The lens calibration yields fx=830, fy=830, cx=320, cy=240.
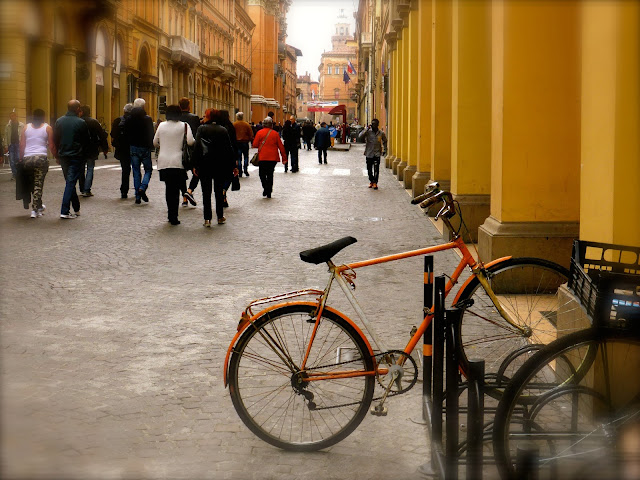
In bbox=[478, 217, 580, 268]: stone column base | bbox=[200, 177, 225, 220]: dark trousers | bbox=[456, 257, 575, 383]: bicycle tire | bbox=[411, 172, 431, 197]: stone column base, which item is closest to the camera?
bbox=[456, 257, 575, 383]: bicycle tire

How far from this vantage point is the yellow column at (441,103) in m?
14.1

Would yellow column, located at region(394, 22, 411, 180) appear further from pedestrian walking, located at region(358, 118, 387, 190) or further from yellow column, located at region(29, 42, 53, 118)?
yellow column, located at region(29, 42, 53, 118)

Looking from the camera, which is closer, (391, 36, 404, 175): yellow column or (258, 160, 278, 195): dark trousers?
(258, 160, 278, 195): dark trousers

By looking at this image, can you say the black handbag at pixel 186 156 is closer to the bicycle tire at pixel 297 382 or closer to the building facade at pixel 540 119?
the building facade at pixel 540 119

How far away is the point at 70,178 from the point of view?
13211 millimetres

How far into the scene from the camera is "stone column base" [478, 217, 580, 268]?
25.9ft

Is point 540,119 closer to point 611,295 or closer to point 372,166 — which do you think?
point 611,295

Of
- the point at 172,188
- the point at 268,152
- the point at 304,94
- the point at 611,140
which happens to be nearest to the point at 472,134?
the point at 172,188

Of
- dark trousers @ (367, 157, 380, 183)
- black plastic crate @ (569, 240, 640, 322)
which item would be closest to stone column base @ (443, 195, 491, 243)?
black plastic crate @ (569, 240, 640, 322)

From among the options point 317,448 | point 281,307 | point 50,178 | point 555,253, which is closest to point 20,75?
point 281,307

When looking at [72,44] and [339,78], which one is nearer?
[72,44]

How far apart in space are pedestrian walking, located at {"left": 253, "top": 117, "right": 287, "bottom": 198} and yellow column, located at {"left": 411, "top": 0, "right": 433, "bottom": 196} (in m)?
2.88

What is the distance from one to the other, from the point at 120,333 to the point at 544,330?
318 centimetres

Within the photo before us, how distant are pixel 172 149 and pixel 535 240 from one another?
6.97 m
